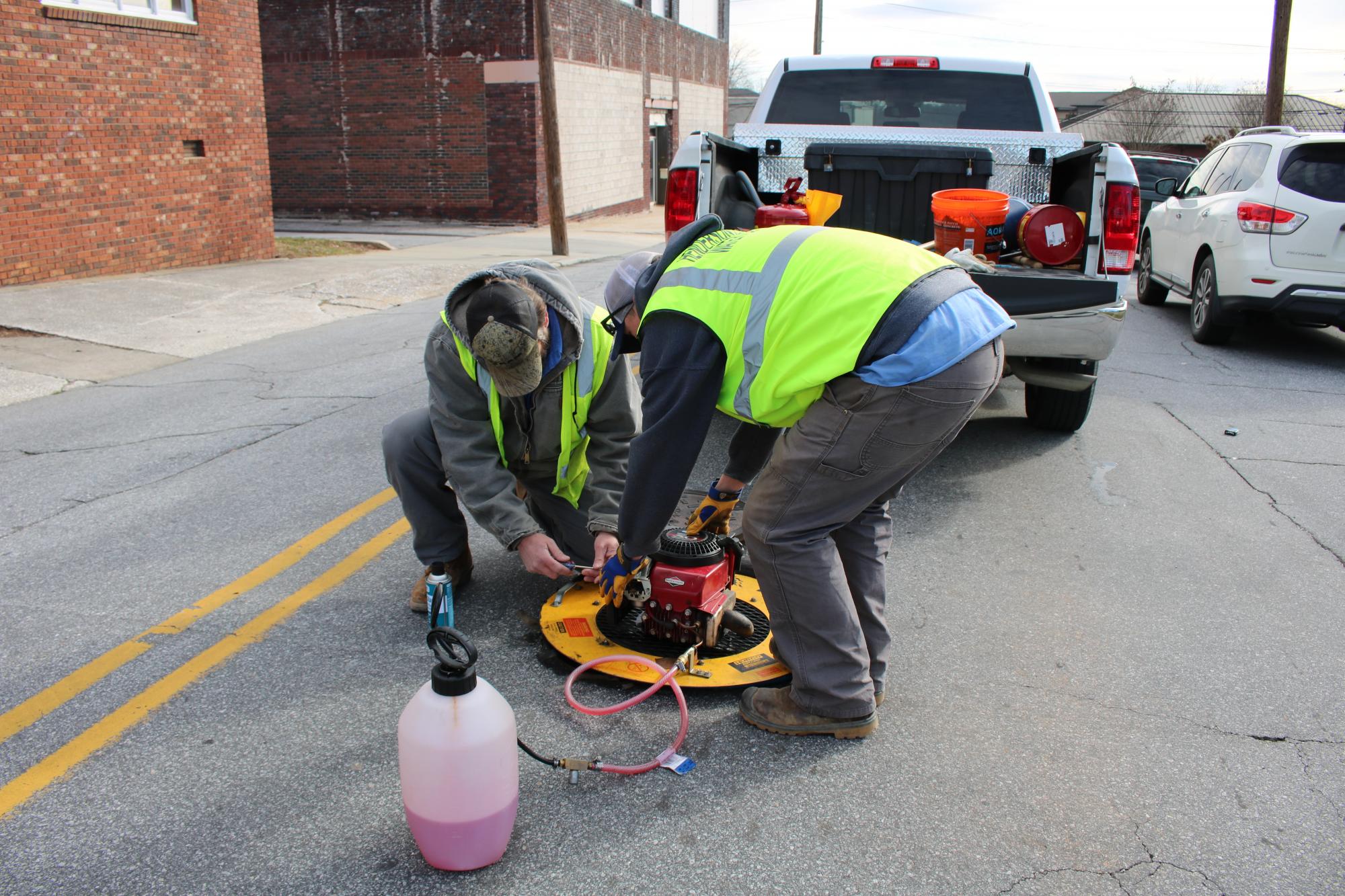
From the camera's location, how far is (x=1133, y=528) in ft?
16.1

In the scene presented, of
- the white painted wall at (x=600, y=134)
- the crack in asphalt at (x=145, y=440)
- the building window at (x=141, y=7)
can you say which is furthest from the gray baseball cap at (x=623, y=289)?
the white painted wall at (x=600, y=134)

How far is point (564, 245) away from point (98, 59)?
7.95 m

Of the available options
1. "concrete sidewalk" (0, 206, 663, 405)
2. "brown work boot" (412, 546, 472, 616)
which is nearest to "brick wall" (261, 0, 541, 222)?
"concrete sidewalk" (0, 206, 663, 405)

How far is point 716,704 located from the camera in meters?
3.24

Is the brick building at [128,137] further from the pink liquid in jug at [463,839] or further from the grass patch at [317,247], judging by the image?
the pink liquid in jug at [463,839]

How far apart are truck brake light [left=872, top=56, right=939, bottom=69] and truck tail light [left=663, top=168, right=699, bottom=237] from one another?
2.61 meters

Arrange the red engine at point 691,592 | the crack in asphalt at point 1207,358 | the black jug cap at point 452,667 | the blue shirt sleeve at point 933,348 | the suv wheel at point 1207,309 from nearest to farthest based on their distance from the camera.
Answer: the black jug cap at point 452,667, the blue shirt sleeve at point 933,348, the red engine at point 691,592, the crack in asphalt at point 1207,358, the suv wheel at point 1207,309

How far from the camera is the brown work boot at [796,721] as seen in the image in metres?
3.05

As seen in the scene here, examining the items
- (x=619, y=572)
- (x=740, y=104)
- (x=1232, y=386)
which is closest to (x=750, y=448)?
(x=619, y=572)

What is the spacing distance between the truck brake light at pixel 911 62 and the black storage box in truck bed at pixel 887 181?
Answer: 1681 mm

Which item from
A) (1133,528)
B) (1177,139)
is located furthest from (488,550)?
(1177,139)

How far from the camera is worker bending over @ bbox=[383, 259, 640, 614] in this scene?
329 cm

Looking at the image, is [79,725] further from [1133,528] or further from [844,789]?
[1133,528]

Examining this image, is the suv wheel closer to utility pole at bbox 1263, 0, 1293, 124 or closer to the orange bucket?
the orange bucket
